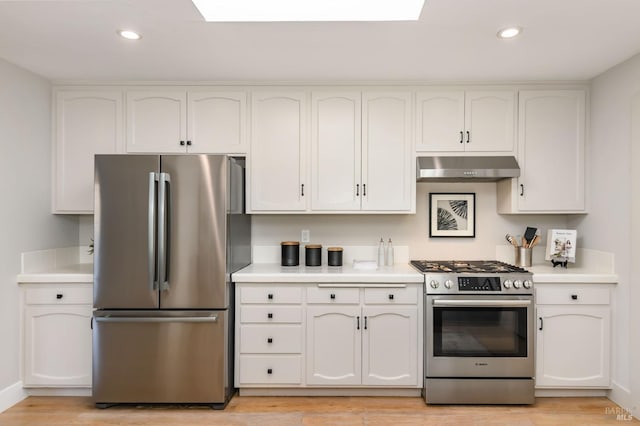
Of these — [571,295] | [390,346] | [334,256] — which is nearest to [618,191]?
[571,295]

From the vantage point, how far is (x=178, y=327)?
2709 millimetres

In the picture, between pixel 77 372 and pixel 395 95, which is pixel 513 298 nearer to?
pixel 395 95

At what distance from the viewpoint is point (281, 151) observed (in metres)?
3.18

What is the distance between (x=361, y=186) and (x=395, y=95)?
0.75 metres

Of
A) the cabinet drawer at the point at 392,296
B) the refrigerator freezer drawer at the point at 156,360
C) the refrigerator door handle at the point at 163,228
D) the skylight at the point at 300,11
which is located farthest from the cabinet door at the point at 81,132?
the cabinet drawer at the point at 392,296

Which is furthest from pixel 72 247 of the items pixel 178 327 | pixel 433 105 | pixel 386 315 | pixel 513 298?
pixel 513 298

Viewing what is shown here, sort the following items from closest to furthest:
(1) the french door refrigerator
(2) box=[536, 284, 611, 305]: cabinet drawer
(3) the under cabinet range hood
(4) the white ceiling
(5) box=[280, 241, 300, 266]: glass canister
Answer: (4) the white ceiling, (1) the french door refrigerator, (2) box=[536, 284, 611, 305]: cabinet drawer, (3) the under cabinet range hood, (5) box=[280, 241, 300, 266]: glass canister

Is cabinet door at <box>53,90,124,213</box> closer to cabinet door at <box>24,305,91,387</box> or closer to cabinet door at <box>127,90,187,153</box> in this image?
cabinet door at <box>127,90,187,153</box>

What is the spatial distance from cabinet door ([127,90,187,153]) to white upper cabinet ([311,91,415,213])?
103 centimetres

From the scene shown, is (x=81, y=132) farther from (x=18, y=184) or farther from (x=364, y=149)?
(x=364, y=149)

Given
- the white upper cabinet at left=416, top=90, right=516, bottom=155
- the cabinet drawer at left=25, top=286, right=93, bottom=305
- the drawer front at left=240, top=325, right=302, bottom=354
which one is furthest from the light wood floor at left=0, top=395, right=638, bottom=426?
the white upper cabinet at left=416, top=90, right=516, bottom=155

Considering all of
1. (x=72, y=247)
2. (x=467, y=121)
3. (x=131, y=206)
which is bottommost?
(x=72, y=247)

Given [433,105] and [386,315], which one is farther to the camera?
[433,105]

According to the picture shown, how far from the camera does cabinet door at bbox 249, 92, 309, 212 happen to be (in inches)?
125
